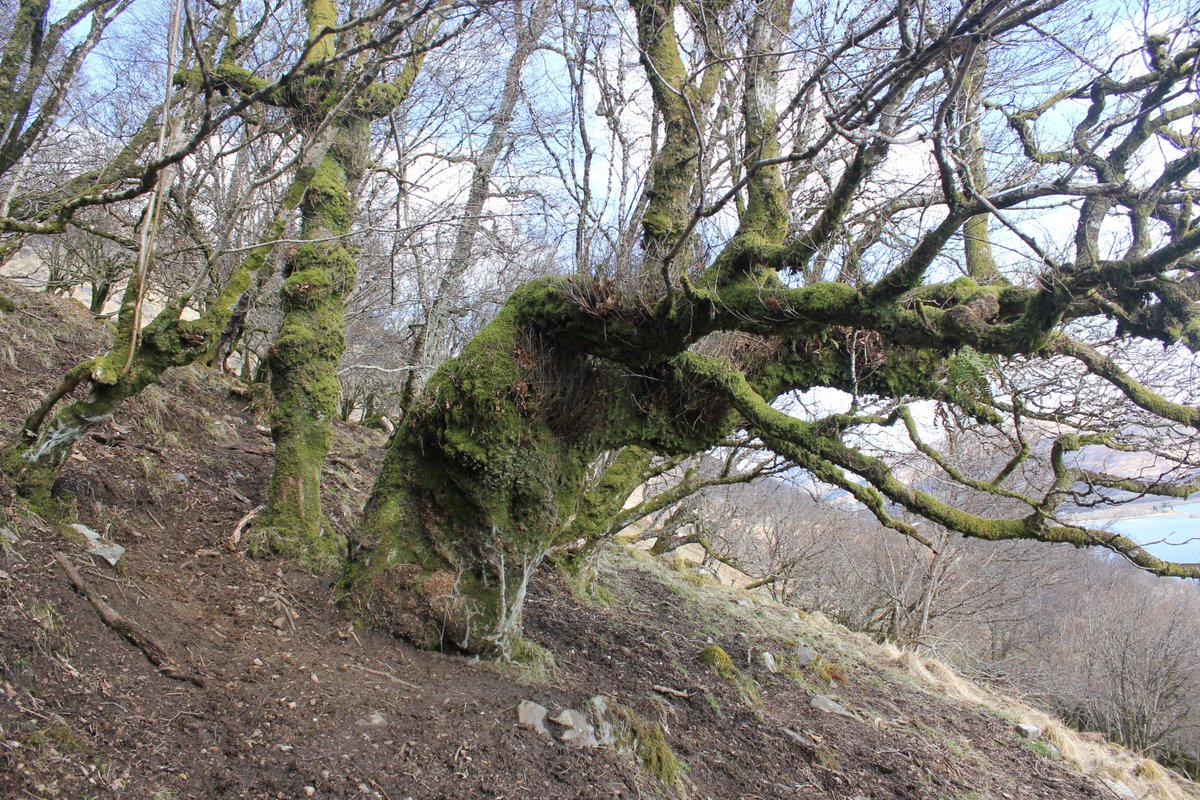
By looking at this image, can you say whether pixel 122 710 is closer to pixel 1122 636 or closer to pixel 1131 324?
pixel 1131 324

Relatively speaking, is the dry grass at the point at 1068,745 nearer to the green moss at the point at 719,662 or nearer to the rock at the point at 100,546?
the green moss at the point at 719,662

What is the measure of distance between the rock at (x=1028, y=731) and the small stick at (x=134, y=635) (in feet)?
27.0

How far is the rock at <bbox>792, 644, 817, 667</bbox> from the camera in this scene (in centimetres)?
698

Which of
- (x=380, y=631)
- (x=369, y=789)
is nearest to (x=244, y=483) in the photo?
(x=380, y=631)

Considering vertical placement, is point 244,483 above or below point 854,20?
below

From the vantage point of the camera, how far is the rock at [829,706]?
585 cm

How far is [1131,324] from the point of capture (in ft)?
8.95

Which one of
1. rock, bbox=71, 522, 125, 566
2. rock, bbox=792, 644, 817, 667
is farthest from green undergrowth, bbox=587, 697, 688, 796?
rock, bbox=792, 644, 817, 667

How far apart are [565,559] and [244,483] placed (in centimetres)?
309

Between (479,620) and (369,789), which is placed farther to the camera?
(479,620)

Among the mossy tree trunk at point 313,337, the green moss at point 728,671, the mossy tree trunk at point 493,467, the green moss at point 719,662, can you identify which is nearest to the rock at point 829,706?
the green moss at point 728,671

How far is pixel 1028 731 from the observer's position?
7387 millimetres

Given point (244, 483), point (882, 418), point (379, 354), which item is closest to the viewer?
point (882, 418)

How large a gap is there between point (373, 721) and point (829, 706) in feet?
14.4
